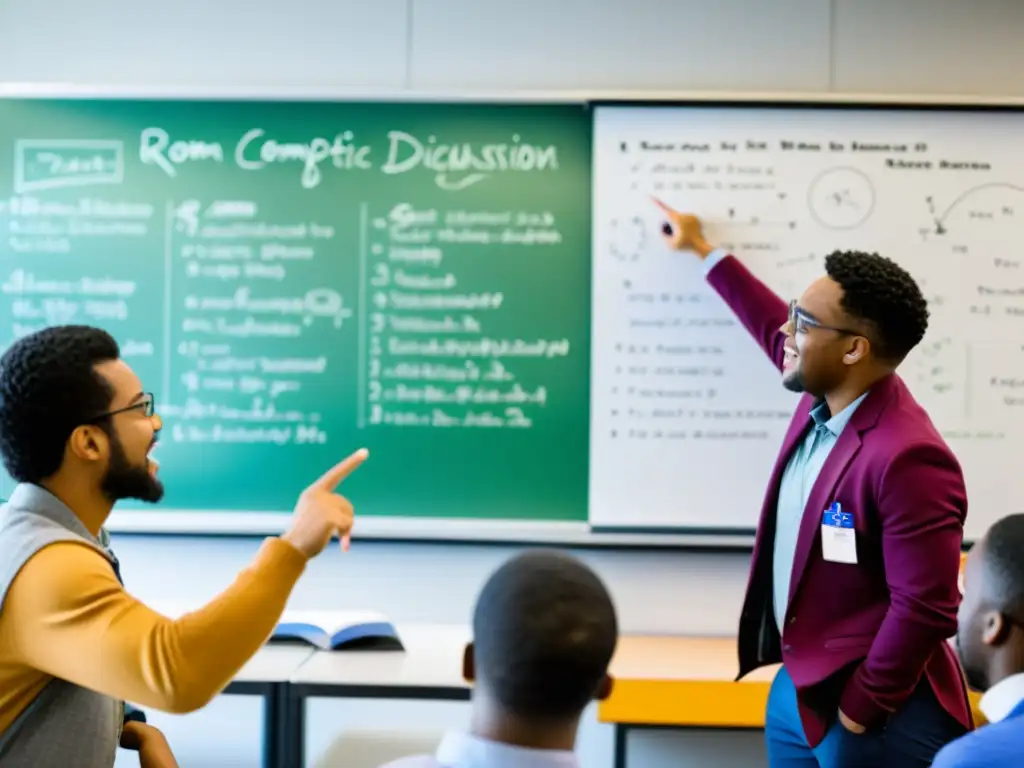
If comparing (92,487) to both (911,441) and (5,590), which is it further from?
(911,441)

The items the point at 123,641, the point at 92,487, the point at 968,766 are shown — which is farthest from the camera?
the point at 92,487

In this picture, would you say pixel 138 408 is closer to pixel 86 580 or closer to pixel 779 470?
pixel 86 580

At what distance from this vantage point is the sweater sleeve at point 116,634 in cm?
131

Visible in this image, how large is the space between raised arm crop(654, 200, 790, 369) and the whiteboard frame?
397mm

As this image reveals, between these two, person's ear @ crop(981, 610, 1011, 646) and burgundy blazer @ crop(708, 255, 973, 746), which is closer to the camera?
person's ear @ crop(981, 610, 1011, 646)

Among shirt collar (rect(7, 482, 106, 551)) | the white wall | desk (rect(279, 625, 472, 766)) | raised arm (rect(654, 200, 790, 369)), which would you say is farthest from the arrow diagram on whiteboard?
shirt collar (rect(7, 482, 106, 551))

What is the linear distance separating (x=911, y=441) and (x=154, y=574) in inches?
94.4

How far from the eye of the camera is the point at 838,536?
5.97ft

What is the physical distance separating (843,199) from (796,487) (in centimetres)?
132

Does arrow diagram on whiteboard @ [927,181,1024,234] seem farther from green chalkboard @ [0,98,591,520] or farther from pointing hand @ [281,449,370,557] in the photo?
pointing hand @ [281,449,370,557]

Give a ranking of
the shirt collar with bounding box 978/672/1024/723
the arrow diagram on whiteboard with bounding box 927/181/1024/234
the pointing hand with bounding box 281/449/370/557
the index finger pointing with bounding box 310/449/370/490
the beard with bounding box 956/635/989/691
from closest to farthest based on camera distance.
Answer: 1. the shirt collar with bounding box 978/672/1024/723
2. the beard with bounding box 956/635/989/691
3. the pointing hand with bounding box 281/449/370/557
4. the index finger pointing with bounding box 310/449/370/490
5. the arrow diagram on whiteboard with bounding box 927/181/1024/234

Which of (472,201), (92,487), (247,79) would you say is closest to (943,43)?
(472,201)

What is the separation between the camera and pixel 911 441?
5.75 feet

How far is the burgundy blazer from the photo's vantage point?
5.61ft
